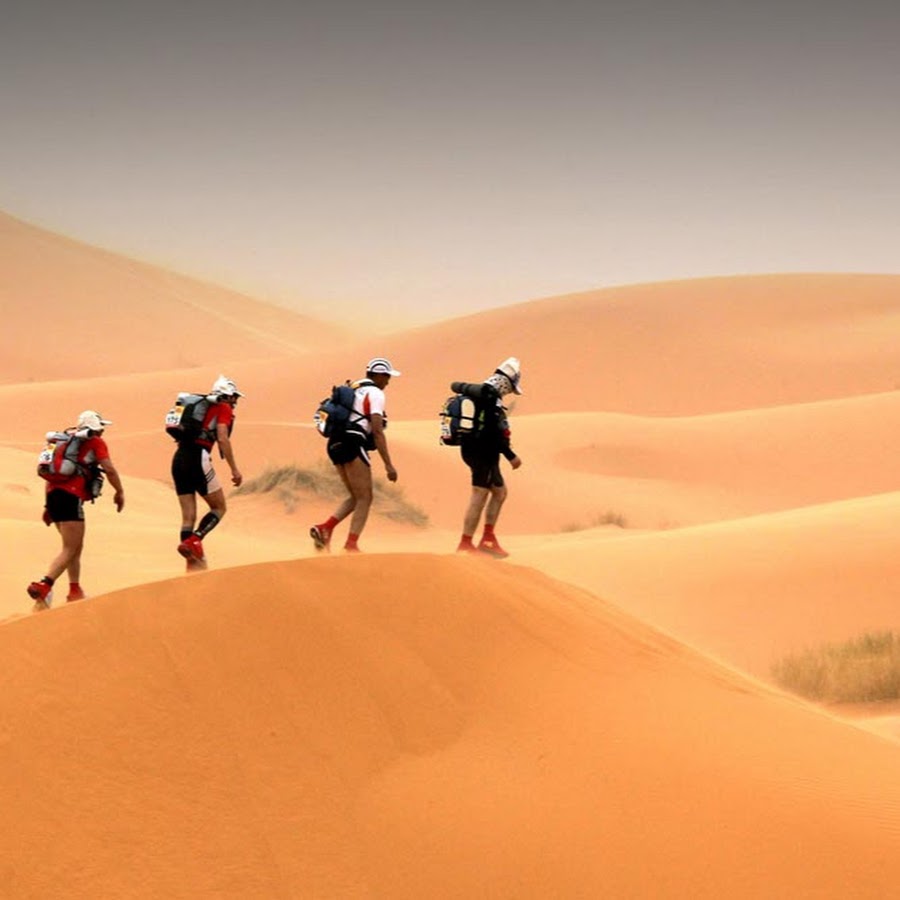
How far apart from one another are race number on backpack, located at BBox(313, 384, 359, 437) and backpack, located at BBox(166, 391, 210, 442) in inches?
36.8

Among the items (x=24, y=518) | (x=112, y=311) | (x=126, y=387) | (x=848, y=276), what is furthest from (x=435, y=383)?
(x=112, y=311)

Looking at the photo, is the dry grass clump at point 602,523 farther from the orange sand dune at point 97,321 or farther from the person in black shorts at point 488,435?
the orange sand dune at point 97,321

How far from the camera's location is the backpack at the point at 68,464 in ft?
34.9

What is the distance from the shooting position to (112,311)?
4245 inches

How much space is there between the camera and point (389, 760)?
5441 millimetres

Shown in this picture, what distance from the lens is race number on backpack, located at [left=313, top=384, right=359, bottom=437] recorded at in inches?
436

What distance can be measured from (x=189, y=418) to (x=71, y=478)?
1.04m

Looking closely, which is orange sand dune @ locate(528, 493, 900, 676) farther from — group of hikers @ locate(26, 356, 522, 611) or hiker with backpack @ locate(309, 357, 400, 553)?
group of hikers @ locate(26, 356, 522, 611)

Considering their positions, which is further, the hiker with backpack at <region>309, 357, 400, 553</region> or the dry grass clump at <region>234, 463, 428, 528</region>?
the dry grass clump at <region>234, 463, 428, 528</region>

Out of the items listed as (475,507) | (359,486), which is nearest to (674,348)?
(475,507)

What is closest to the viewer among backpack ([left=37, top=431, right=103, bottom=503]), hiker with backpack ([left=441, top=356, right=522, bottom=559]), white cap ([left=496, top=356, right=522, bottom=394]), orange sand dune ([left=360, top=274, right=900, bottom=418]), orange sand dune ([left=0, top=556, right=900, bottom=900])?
orange sand dune ([left=0, top=556, right=900, bottom=900])

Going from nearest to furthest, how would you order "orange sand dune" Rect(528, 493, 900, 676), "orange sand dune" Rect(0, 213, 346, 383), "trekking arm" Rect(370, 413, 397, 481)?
"trekking arm" Rect(370, 413, 397, 481) < "orange sand dune" Rect(528, 493, 900, 676) < "orange sand dune" Rect(0, 213, 346, 383)

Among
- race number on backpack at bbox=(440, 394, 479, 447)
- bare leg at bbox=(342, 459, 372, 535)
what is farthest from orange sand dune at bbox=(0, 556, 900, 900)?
race number on backpack at bbox=(440, 394, 479, 447)

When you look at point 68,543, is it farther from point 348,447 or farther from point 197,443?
point 348,447
